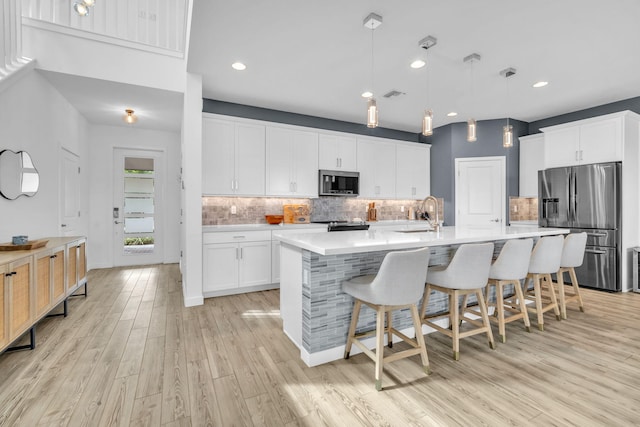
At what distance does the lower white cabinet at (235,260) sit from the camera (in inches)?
157

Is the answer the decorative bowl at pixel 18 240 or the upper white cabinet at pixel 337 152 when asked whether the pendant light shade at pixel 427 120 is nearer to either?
the upper white cabinet at pixel 337 152

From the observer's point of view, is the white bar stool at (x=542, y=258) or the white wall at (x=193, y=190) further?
the white wall at (x=193, y=190)

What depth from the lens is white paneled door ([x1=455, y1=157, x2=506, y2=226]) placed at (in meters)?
5.64

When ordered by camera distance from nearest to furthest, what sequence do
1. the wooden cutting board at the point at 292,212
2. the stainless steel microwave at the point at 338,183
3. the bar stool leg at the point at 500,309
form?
the bar stool leg at the point at 500,309, the wooden cutting board at the point at 292,212, the stainless steel microwave at the point at 338,183

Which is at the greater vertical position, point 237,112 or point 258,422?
point 237,112

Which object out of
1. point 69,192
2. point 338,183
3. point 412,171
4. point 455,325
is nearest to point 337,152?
point 338,183

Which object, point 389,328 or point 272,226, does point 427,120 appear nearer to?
point 389,328

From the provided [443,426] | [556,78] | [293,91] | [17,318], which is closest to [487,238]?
[443,426]

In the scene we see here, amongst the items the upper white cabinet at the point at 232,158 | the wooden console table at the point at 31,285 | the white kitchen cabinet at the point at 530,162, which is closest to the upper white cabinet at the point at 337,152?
the upper white cabinet at the point at 232,158

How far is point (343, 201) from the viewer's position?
5.74 meters

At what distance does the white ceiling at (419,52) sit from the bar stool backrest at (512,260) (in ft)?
6.28

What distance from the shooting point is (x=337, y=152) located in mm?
5320

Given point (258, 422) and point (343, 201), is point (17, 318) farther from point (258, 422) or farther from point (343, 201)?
point (343, 201)

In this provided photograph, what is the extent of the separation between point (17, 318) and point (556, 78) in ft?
19.7
